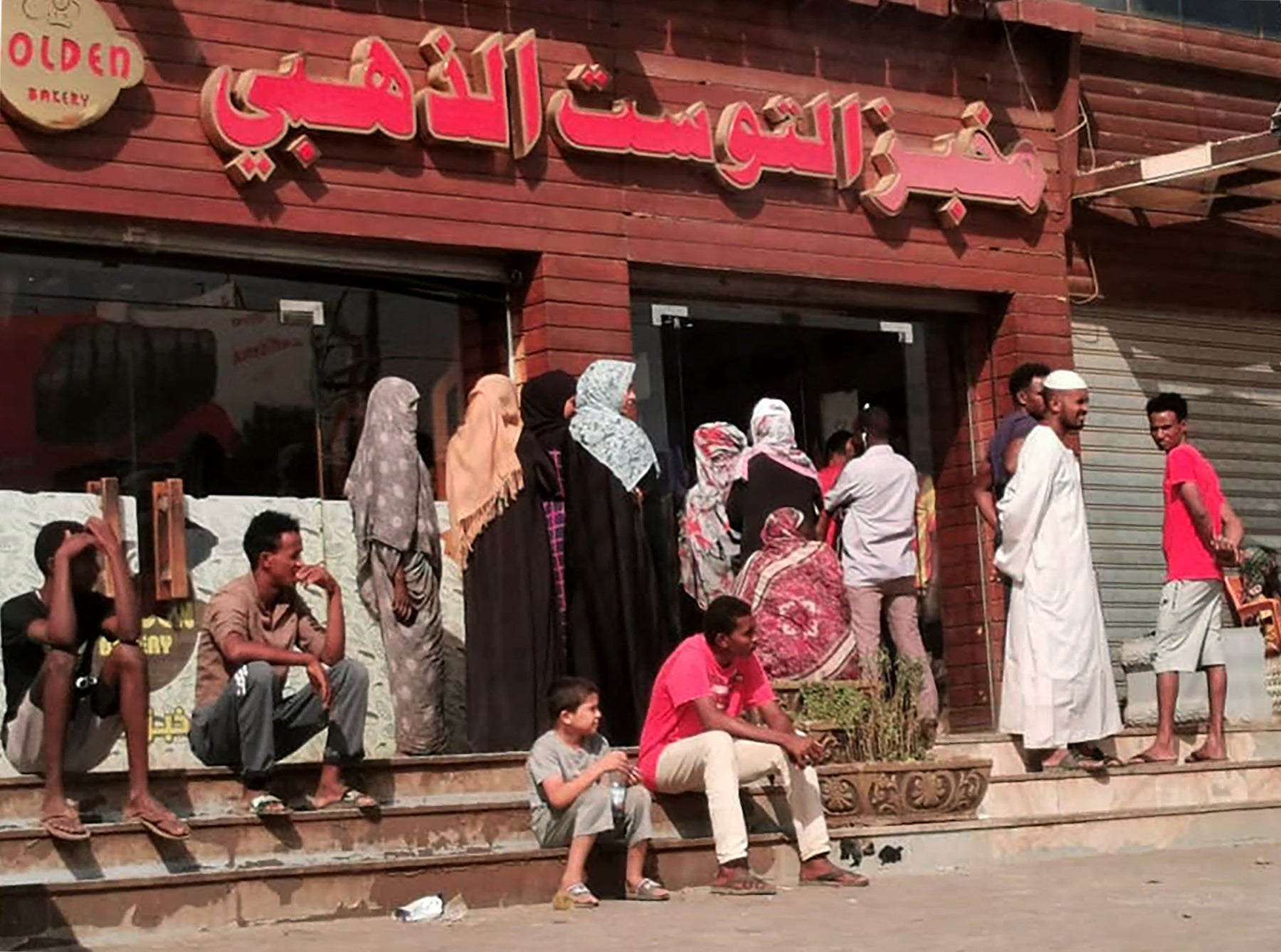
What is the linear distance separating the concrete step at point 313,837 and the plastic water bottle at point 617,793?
1.94 ft

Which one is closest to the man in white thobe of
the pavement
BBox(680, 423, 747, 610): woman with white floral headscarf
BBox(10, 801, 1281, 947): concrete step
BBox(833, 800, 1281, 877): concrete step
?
BBox(833, 800, 1281, 877): concrete step

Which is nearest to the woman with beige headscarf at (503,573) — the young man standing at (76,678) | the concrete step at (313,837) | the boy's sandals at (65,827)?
the concrete step at (313,837)

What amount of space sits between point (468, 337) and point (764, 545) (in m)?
2.24

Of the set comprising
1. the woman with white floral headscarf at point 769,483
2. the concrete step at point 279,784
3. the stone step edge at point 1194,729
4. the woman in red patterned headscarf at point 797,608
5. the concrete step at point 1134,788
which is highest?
the woman with white floral headscarf at point 769,483

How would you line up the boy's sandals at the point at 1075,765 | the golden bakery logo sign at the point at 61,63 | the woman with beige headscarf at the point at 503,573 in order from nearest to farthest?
the woman with beige headscarf at the point at 503,573 < the golden bakery logo sign at the point at 61,63 < the boy's sandals at the point at 1075,765

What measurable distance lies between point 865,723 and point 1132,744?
2.43 meters

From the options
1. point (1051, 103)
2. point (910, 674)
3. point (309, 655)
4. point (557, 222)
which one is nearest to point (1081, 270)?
point (1051, 103)

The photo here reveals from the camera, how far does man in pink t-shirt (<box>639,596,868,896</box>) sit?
904 centimetres

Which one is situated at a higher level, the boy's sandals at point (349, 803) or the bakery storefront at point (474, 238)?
the bakery storefront at point (474, 238)

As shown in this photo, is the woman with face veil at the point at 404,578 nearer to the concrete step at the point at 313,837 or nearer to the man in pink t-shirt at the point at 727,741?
the concrete step at the point at 313,837

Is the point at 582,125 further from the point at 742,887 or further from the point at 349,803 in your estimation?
the point at 742,887

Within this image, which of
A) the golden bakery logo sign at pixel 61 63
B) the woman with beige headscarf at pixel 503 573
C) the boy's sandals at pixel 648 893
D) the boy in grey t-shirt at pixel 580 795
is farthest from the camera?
the golden bakery logo sign at pixel 61 63

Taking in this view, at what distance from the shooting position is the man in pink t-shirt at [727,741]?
9039 mm

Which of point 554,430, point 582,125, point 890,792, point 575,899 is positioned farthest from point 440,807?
point 582,125
